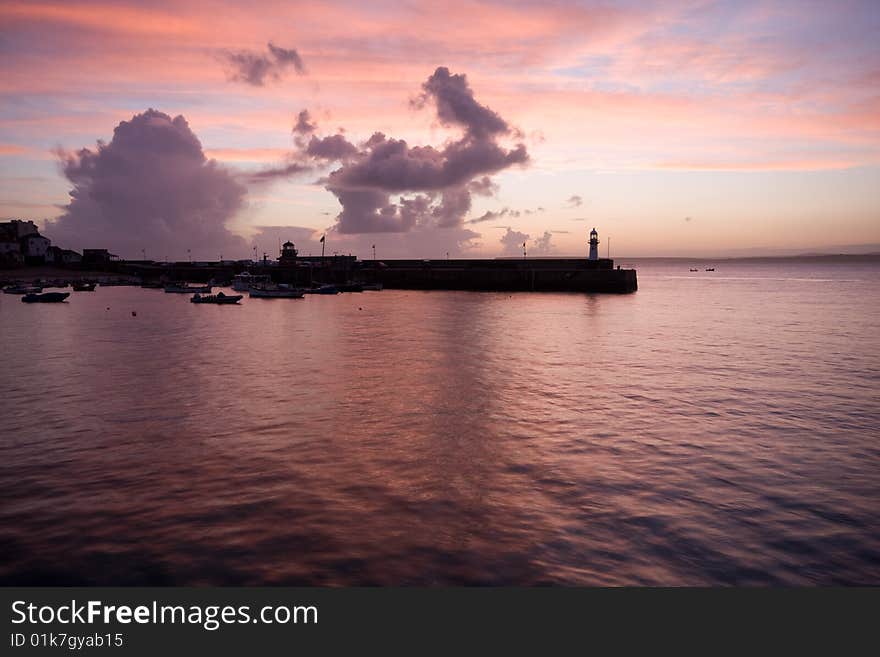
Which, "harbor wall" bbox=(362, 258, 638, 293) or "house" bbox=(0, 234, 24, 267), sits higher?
"house" bbox=(0, 234, 24, 267)

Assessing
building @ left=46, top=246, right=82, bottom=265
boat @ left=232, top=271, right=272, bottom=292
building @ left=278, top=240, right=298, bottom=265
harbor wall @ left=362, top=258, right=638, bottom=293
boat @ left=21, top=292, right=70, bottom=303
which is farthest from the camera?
building @ left=46, top=246, right=82, bottom=265

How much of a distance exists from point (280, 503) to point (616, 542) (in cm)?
721

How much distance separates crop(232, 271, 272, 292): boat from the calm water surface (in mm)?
79884

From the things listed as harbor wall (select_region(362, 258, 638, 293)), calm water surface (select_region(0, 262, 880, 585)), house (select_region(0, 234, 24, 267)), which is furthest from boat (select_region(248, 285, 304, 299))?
house (select_region(0, 234, 24, 267))

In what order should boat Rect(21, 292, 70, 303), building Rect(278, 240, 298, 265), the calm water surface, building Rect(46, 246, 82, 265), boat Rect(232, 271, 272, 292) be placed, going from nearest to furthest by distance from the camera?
the calm water surface < boat Rect(21, 292, 70, 303) < boat Rect(232, 271, 272, 292) < building Rect(278, 240, 298, 265) < building Rect(46, 246, 82, 265)

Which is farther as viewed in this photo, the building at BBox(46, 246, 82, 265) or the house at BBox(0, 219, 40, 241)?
the building at BBox(46, 246, 82, 265)

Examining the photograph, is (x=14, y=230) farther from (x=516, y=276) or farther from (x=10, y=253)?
(x=516, y=276)

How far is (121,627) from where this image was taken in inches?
316

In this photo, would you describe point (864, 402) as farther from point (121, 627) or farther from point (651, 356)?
point (121, 627)

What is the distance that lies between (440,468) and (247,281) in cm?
11504

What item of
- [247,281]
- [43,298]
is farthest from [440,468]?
[247,281]

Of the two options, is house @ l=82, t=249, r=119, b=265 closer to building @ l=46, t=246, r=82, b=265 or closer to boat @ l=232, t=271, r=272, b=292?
building @ l=46, t=246, r=82, b=265

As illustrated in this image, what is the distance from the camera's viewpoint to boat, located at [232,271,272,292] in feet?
375

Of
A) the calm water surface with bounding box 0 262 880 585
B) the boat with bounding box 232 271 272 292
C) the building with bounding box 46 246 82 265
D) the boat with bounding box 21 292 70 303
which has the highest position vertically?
the building with bounding box 46 246 82 265
